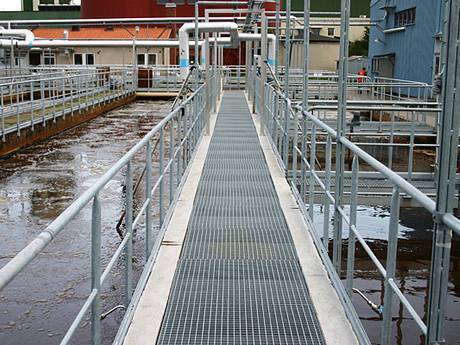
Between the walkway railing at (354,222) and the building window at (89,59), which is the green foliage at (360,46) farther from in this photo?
the walkway railing at (354,222)

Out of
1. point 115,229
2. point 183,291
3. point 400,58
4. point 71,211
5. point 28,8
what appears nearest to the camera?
point 71,211

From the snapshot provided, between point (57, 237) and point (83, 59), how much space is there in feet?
108

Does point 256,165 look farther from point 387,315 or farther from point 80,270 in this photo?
point 387,315

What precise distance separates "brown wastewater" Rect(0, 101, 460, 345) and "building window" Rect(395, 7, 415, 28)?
16466 mm

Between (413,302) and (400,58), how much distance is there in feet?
74.7

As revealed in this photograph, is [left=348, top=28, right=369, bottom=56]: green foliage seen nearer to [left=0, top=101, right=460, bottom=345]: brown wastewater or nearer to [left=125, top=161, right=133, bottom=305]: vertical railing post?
[left=0, top=101, right=460, bottom=345]: brown wastewater

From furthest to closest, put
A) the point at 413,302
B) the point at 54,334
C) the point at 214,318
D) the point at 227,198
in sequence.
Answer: the point at 227,198 < the point at 413,302 < the point at 54,334 < the point at 214,318

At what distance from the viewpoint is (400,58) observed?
91.6 feet

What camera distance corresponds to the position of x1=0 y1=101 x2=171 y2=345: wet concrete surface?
5554mm

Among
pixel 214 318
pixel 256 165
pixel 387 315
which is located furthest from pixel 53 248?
pixel 387 315

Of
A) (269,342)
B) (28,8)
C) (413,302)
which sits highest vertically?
(28,8)

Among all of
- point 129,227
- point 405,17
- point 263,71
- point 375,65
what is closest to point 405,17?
point 405,17

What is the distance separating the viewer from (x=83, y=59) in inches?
1545

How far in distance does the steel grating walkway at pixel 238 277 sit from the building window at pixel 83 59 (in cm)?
3293
